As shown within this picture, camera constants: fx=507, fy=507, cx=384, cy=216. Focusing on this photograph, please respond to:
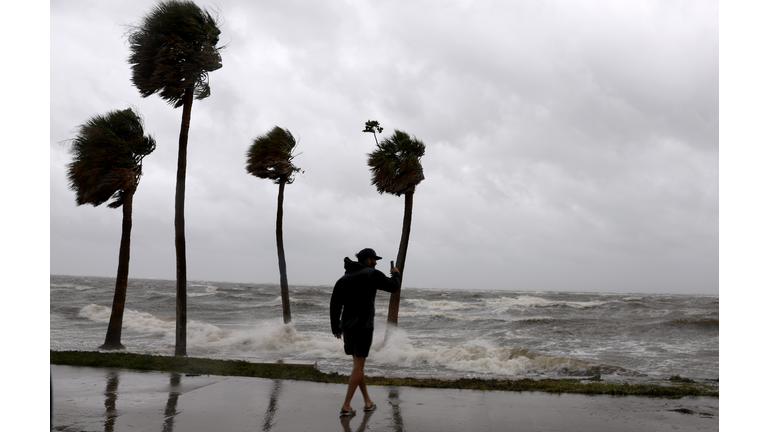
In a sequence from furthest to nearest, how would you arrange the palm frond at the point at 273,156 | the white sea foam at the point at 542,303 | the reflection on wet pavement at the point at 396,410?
the white sea foam at the point at 542,303
the palm frond at the point at 273,156
the reflection on wet pavement at the point at 396,410

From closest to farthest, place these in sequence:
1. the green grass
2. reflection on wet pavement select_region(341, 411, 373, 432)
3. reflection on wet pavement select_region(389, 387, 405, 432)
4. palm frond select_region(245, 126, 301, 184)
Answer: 1. reflection on wet pavement select_region(341, 411, 373, 432)
2. reflection on wet pavement select_region(389, 387, 405, 432)
3. the green grass
4. palm frond select_region(245, 126, 301, 184)

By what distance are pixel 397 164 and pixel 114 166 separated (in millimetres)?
7815

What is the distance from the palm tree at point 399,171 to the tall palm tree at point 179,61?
4.80 metres

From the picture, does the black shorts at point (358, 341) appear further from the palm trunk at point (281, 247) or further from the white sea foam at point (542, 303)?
the white sea foam at point (542, 303)

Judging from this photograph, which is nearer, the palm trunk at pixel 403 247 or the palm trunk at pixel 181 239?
the palm trunk at pixel 181 239

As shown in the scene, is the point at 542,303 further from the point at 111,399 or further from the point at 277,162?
the point at 111,399

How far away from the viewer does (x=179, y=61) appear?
12.3 m

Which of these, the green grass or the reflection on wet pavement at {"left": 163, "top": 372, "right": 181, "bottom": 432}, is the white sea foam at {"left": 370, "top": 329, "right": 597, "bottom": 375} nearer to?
the green grass

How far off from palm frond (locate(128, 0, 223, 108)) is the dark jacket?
892 centimetres

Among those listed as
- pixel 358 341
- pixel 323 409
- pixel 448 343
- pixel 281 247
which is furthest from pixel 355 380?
pixel 448 343

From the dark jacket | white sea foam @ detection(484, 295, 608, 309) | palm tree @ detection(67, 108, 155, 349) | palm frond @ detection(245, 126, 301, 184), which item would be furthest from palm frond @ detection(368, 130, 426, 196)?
white sea foam @ detection(484, 295, 608, 309)

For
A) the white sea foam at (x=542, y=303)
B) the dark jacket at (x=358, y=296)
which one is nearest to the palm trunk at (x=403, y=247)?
the dark jacket at (x=358, y=296)

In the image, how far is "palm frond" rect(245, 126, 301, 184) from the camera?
17312mm

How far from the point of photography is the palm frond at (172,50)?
39.6 ft
